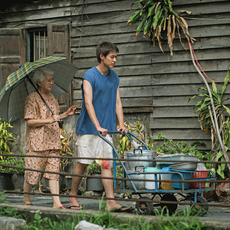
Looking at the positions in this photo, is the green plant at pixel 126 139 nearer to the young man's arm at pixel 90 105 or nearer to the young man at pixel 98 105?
the young man at pixel 98 105

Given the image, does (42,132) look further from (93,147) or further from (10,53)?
(10,53)

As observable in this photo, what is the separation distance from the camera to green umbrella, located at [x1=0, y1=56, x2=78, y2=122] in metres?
4.55

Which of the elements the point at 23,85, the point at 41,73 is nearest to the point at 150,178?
the point at 41,73

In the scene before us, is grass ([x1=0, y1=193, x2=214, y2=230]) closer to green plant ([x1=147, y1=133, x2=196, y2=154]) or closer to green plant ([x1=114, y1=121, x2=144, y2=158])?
green plant ([x1=147, y1=133, x2=196, y2=154])

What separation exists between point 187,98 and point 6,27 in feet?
15.6

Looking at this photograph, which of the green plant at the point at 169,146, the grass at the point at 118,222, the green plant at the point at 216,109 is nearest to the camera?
the grass at the point at 118,222

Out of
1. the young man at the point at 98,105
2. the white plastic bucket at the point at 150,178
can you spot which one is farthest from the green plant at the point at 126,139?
the white plastic bucket at the point at 150,178

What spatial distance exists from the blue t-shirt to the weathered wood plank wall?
10.1 ft

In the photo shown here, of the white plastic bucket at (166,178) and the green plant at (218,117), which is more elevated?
the green plant at (218,117)

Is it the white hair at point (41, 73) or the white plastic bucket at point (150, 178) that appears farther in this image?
the white hair at point (41, 73)

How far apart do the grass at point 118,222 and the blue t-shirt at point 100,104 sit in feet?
4.14

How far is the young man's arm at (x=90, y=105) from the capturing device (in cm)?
432

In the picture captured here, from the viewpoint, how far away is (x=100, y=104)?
15.4 ft

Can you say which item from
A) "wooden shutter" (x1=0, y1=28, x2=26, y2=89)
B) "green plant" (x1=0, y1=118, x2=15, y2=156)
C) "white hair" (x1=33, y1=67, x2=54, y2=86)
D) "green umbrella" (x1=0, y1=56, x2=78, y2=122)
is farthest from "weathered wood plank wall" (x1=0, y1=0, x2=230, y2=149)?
"white hair" (x1=33, y1=67, x2=54, y2=86)
